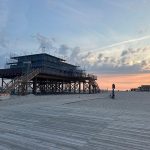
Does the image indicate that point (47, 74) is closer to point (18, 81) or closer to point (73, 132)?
point (18, 81)

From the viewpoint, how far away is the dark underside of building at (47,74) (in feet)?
187

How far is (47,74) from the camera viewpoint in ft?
189

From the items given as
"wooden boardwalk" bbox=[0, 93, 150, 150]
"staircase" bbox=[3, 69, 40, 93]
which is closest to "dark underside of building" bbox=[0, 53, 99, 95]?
"staircase" bbox=[3, 69, 40, 93]

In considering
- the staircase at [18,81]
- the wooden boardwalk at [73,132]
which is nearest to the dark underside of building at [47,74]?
the staircase at [18,81]

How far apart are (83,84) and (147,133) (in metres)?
69.1

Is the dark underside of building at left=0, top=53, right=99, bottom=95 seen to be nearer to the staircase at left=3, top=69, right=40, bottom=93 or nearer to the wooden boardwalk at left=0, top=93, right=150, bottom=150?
the staircase at left=3, top=69, right=40, bottom=93

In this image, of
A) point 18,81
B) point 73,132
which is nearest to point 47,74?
point 18,81

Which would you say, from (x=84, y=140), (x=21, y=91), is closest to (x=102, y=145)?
(x=84, y=140)

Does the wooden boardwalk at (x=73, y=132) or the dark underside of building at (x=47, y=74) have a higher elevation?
the dark underside of building at (x=47, y=74)

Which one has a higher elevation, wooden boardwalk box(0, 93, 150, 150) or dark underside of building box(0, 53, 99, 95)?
dark underside of building box(0, 53, 99, 95)

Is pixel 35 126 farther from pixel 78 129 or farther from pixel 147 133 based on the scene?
pixel 147 133

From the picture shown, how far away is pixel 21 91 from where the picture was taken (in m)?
45.9

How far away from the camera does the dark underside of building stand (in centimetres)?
5685

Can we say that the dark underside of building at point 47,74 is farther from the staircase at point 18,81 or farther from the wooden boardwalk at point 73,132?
the wooden boardwalk at point 73,132
